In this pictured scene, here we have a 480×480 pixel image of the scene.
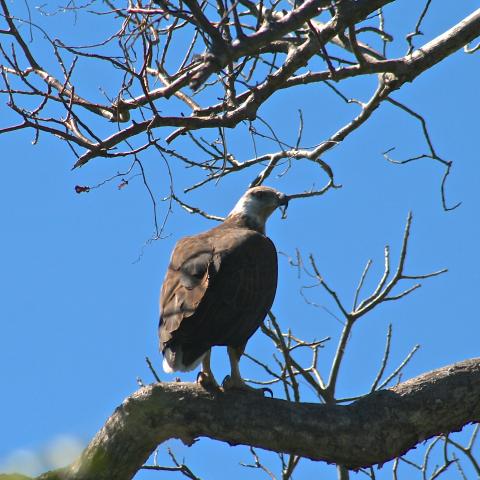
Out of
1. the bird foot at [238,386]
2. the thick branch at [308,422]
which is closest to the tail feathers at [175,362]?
the bird foot at [238,386]

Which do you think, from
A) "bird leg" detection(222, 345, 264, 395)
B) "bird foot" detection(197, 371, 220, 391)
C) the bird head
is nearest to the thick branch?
"bird foot" detection(197, 371, 220, 391)

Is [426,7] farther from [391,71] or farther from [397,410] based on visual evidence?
[397,410]

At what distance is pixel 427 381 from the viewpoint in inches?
153

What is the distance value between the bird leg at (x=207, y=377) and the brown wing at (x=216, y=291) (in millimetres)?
112

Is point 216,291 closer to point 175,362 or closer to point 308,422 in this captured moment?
point 175,362

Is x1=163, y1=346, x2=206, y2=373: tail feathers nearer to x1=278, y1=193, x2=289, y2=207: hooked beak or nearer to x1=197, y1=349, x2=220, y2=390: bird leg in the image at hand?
x1=197, y1=349, x2=220, y2=390: bird leg

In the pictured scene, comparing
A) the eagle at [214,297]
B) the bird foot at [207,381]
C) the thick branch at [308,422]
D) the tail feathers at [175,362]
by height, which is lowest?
the thick branch at [308,422]

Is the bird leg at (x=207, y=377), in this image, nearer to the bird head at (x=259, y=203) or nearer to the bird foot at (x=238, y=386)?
the bird foot at (x=238, y=386)

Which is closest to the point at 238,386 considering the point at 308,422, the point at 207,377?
the point at 207,377

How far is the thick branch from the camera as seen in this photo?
378cm

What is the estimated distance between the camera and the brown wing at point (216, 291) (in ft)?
15.1

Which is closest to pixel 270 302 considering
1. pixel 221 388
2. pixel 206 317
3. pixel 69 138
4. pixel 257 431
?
pixel 206 317

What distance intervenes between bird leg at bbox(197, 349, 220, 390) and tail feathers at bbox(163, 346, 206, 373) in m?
0.08

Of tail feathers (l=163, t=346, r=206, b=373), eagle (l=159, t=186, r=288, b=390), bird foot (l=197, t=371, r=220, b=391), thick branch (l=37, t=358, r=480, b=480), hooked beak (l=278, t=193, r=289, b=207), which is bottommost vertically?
thick branch (l=37, t=358, r=480, b=480)
